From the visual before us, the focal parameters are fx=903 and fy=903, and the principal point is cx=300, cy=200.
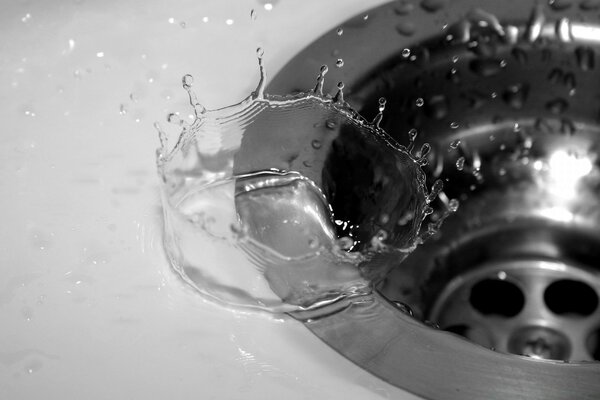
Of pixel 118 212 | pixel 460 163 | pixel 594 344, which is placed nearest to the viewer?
pixel 118 212

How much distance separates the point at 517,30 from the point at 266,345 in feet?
1.52

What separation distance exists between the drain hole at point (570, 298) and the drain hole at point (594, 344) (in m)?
0.03

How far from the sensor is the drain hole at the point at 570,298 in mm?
898

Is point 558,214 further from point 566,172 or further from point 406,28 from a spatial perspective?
point 406,28

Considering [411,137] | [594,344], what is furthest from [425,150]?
[594,344]

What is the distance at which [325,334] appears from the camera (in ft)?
2.12

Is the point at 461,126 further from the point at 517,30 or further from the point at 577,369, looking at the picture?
the point at 577,369

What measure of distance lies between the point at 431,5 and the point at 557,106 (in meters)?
0.18

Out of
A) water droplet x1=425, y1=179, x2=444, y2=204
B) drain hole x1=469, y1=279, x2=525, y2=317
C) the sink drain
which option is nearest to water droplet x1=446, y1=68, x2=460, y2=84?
the sink drain

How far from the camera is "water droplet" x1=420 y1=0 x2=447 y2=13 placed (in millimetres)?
908

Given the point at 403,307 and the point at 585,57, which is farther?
the point at 585,57

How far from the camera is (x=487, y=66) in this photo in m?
0.94

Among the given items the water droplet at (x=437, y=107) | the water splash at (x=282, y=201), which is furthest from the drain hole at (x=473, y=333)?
the water droplet at (x=437, y=107)

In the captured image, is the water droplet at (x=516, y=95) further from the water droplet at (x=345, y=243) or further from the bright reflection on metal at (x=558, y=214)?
the water droplet at (x=345, y=243)
